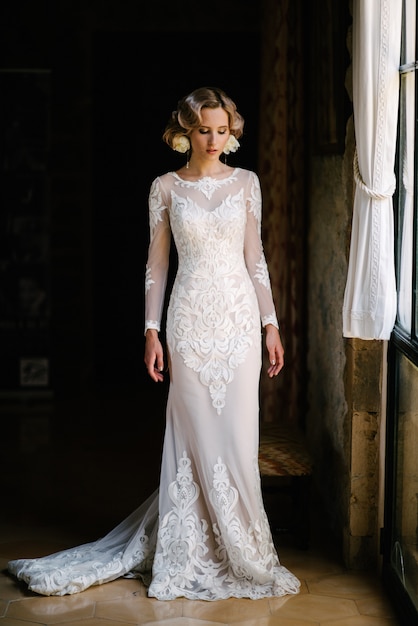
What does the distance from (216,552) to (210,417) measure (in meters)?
0.53

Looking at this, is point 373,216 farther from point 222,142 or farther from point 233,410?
point 233,410

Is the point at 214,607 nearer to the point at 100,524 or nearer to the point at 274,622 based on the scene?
the point at 274,622

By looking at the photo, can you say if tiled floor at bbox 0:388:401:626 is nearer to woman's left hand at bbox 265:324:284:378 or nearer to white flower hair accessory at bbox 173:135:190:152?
woman's left hand at bbox 265:324:284:378

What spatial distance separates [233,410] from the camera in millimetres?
3971

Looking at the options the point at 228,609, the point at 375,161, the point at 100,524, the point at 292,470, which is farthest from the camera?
the point at 100,524

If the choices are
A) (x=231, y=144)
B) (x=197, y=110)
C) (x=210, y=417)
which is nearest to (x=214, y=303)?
(x=210, y=417)

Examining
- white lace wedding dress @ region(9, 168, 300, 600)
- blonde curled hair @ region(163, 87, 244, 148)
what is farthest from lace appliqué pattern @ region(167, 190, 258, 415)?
blonde curled hair @ region(163, 87, 244, 148)

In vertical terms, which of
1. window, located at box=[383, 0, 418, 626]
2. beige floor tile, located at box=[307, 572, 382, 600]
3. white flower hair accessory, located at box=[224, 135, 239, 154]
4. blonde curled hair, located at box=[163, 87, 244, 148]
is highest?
blonde curled hair, located at box=[163, 87, 244, 148]

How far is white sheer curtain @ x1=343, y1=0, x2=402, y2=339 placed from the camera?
3545mm

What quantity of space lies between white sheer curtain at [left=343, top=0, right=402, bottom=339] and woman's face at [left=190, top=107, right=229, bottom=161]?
53cm

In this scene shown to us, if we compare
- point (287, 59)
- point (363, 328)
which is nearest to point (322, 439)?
point (363, 328)

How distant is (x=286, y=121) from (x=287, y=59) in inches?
11.6

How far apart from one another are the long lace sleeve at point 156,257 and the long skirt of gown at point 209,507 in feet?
0.69

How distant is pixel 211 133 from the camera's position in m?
3.89
